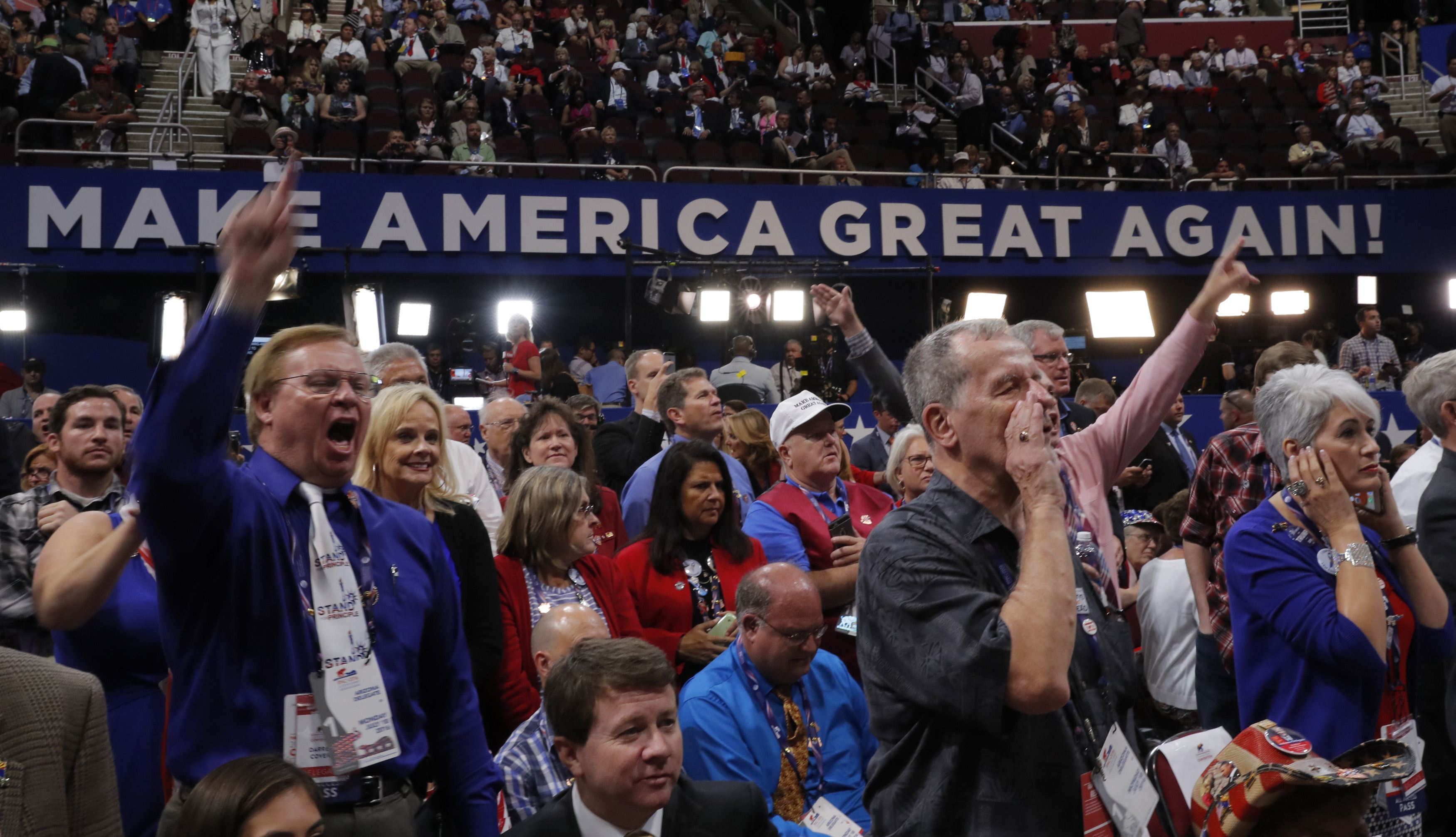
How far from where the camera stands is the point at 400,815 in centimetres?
193

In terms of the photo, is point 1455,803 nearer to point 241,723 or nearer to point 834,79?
point 241,723

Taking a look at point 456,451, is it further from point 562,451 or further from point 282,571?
point 282,571

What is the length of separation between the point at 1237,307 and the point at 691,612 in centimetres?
1226

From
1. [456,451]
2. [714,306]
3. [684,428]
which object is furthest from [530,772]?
[714,306]

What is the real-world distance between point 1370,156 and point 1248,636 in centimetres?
1482

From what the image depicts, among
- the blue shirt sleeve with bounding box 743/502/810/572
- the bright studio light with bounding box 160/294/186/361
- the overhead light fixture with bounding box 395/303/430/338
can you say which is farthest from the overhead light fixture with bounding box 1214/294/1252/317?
the blue shirt sleeve with bounding box 743/502/810/572

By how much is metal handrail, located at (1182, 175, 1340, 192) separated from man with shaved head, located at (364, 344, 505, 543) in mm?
11787

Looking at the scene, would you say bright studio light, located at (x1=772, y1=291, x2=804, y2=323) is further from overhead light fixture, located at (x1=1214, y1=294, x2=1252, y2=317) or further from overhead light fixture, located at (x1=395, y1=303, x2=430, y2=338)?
overhead light fixture, located at (x1=1214, y1=294, x2=1252, y2=317)

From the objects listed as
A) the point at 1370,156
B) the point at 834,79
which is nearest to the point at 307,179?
the point at 834,79

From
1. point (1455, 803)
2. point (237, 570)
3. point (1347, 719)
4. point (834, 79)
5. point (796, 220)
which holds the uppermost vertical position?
point (834, 79)

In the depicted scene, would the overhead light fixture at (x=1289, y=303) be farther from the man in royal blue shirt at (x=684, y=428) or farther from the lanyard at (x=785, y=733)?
the lanyard at (x=785, y=733)

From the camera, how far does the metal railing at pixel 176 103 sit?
12.5m

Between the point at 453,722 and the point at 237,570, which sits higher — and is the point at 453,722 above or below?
below

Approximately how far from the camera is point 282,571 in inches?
74.4
